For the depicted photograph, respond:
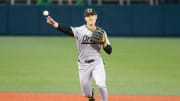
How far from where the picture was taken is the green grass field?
12.6 m

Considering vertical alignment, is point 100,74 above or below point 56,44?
above

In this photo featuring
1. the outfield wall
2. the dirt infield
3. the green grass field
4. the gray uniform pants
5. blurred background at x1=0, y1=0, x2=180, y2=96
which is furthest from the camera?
the outfield wall

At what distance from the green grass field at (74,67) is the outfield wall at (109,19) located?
3934mm

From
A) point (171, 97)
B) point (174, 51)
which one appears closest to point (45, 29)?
point (174, 51)

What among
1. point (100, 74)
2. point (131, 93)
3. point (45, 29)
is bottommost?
point (45, 29)

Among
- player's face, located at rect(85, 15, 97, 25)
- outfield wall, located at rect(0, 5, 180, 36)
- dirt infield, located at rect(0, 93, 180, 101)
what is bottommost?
outfield wall, located at rect(0, 5, 180, 36)

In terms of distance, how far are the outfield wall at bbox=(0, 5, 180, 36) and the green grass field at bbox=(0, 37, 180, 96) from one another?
3.93 metres

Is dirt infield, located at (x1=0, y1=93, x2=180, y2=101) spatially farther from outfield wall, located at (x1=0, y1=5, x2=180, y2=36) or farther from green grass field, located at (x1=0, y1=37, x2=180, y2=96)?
outfield wall, located at (x1=0, y1=5, x2=180, y2=36)

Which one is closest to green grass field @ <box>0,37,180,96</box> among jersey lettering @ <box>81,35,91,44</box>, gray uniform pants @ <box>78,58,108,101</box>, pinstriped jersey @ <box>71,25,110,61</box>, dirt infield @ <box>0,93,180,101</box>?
dirt infield @ <box>0,93,180,101</box>

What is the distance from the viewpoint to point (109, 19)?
29828 mm

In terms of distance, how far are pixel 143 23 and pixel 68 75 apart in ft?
52.2

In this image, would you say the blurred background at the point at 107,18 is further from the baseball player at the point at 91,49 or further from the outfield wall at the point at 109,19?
the baseball player at the point at 91,49

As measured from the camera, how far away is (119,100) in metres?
10.6

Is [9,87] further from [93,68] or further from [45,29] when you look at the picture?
[45,29]
